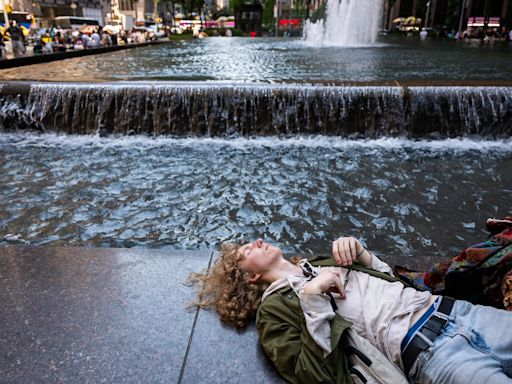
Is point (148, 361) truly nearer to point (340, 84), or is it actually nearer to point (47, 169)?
point (47, 169)

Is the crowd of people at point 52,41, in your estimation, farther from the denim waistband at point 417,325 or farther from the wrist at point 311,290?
the denim waistband at point 417,325

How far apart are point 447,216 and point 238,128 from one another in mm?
4706

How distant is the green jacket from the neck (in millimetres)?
186

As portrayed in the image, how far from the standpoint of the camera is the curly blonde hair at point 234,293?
2492 millimetres

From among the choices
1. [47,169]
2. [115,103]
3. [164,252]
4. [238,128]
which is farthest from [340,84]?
[164,252]

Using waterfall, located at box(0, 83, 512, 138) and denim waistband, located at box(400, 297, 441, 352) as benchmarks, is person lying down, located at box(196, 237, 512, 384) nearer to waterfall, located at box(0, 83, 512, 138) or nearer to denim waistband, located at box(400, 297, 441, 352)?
denim waistband, located at box(400, 297, 441, 352)

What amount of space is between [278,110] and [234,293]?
255 inches

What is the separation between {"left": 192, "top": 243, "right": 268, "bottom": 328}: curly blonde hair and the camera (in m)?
2.49

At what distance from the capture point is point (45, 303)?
8.74 feet

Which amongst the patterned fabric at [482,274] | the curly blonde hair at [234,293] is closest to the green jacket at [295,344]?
the curly blonde hair at [234,293]

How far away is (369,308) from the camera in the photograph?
2205mm

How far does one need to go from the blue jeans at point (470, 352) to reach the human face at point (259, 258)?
88 cm

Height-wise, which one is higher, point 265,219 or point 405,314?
point 405,314

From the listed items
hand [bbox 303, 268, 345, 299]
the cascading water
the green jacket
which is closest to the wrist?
hand [bbox 303, 268, 345, 299]
